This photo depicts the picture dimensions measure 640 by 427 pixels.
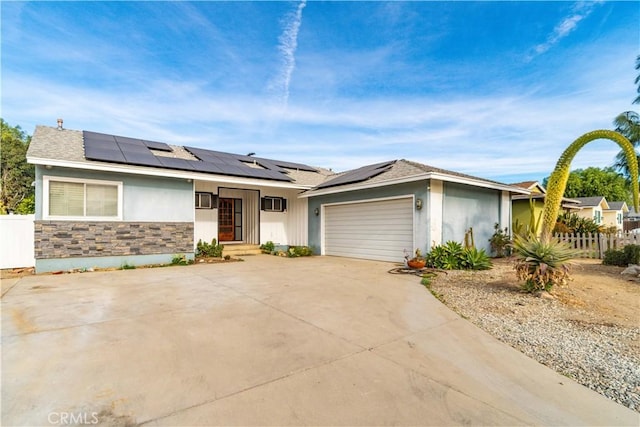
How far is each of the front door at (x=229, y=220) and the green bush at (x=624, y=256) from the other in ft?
44.0

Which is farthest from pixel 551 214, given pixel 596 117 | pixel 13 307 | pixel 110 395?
pixel 596 117

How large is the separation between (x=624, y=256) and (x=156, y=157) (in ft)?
47.9

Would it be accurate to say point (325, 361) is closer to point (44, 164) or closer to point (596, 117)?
point (44, 164)

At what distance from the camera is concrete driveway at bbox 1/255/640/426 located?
2.12 metres

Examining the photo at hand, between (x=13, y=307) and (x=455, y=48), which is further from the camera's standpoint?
(x=455, y=48)

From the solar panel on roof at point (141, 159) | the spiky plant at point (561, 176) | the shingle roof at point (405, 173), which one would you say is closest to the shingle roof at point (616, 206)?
the shingle roof at point (405, 173)

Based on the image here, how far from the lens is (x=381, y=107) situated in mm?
14484

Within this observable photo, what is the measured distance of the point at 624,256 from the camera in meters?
8.52

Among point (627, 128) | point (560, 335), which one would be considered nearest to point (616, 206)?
point (627, 128)

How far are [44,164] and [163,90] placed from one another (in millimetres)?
6254

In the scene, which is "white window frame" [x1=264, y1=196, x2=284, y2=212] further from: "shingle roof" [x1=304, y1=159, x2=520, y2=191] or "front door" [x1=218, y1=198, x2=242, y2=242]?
"shingle roof" [x1=304, y1=159, x2=520, y2=191]

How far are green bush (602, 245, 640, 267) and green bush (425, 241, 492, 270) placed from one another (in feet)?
11.9

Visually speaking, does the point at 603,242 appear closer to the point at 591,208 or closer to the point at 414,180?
the point at 414,180

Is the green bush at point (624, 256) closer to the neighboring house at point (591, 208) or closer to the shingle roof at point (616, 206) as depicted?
the neighboring house at point (591, 208)
